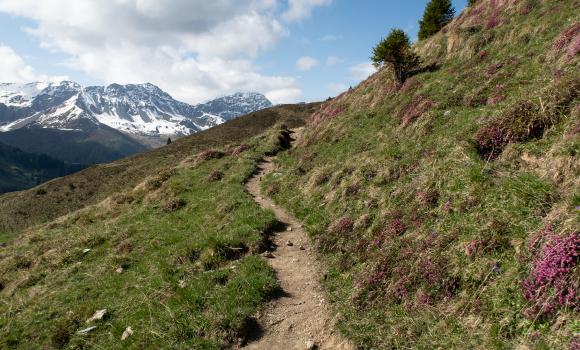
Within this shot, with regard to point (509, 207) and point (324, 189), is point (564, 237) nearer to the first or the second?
point (509, 207)

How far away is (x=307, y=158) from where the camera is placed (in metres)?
30.0

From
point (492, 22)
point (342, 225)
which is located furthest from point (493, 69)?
point (342, 225)

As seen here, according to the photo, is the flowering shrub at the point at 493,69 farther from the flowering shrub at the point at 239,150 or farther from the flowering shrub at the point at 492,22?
the flowering shrub at the point at 239,150

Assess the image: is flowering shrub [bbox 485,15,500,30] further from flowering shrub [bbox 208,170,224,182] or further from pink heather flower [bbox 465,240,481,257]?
pink heather flower [bbox 465,240,481,257]

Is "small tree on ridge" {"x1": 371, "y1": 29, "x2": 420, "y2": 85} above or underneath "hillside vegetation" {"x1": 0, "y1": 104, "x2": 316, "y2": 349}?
above

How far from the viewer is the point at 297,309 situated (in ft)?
→ 39.8

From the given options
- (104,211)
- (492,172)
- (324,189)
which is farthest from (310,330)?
(104,211)

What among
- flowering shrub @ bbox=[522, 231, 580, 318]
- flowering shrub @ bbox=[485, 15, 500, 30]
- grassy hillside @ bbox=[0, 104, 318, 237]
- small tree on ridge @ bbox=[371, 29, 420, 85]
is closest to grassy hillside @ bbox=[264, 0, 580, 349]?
flowering shrub @ bbox=[522, 231, 580, 318]

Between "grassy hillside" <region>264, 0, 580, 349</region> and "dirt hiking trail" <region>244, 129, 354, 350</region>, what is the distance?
22.7 inches

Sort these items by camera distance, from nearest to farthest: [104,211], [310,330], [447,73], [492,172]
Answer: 1. [310,330]
2. [492,172]
3. [447,73]
4. [104,211]

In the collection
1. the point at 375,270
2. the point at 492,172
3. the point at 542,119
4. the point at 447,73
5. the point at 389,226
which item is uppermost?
the point at 447,73

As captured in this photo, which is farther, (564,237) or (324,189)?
(324,189)

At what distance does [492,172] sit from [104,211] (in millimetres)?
31787

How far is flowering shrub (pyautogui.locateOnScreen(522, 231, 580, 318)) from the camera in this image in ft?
23.4
